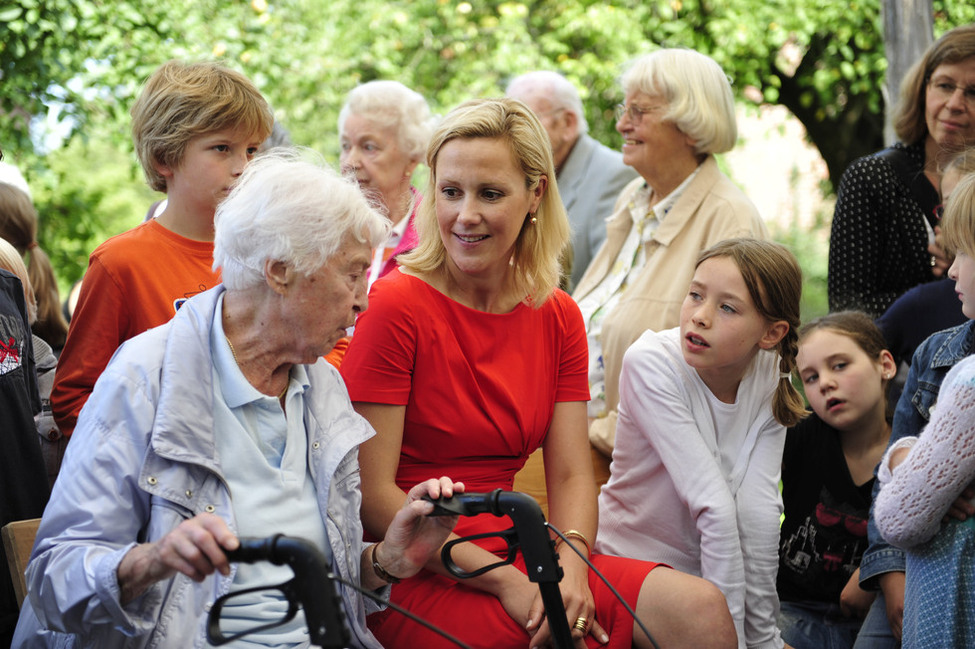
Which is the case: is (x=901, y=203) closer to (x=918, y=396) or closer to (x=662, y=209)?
(x=662, y=209)

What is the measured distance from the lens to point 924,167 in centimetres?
356

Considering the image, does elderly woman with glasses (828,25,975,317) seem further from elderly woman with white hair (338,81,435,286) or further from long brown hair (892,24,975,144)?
elderly woman with white hair (338,81,435,286)

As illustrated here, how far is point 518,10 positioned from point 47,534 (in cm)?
810

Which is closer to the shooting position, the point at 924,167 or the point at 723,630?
the point at 723,630

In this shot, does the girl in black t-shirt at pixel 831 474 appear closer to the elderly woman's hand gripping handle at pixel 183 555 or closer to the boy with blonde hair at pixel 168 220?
the boy with blonde hair at pixel 168 220

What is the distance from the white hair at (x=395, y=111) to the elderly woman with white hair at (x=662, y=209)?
0.95m

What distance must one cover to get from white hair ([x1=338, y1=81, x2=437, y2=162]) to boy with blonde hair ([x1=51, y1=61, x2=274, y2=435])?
1423mm

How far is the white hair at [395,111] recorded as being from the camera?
429 cm

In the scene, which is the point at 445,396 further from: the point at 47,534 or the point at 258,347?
the point at 47,534

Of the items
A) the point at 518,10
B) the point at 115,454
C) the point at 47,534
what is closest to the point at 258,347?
the point at 115,454

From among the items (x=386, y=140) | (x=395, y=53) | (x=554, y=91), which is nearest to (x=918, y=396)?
(x=386, y=140)

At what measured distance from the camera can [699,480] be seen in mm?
2592

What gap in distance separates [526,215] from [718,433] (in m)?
0.80

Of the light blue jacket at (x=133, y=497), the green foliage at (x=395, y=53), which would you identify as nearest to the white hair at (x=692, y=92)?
the light blue jacket at (x=133, y=497)
